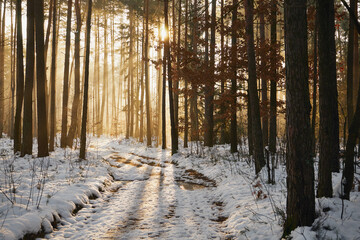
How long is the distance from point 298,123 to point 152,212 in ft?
12.2

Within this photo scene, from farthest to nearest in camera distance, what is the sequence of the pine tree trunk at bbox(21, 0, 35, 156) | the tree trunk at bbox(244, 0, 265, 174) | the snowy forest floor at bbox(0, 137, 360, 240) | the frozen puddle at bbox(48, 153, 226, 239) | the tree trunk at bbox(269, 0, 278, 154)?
the pine tree trunk at bbox(21, 0, 35, 156)
the tree trunk at bbox(269, 0, 278, 154)
the tree trunk at bbox(244, 0, 265, 174)
the frozen puddle at bbox(48, 153, 226, 239)
the snowy forest floor at bbox(0, 137, 360, 240)

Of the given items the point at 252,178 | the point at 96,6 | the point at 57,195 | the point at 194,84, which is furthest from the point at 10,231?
the point at 96,6

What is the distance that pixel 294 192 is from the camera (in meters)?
3.66

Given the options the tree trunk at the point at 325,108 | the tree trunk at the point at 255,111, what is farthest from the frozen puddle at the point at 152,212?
the tree trunk at the point at 325,108

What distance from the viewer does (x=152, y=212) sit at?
5.65 m

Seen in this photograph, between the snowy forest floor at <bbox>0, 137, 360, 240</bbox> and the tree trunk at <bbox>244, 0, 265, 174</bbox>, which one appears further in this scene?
the tree trunk at <bbox>244, 0, 265, 174</bbox>

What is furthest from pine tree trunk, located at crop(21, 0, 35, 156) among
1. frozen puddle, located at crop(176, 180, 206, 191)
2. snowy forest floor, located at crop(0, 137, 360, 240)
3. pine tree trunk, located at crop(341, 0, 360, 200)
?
pine tree trunk, located at crop(341, 0, 360, 200)

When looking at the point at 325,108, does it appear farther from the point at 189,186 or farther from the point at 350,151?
the point at 189,186

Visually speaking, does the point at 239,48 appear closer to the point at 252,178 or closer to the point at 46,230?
the point at 252,178

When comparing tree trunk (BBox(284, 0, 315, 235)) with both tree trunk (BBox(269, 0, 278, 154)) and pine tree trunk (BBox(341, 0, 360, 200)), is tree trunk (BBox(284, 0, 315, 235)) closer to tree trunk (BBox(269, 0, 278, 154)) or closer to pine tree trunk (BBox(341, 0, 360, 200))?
pine tree trunk (BBox(341, 0, 360, 200))

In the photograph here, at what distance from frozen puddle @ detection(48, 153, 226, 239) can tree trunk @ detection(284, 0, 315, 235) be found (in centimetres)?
155

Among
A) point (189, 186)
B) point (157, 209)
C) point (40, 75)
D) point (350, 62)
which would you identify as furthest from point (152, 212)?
point (350, 62)

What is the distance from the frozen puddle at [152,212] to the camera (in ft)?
14.7

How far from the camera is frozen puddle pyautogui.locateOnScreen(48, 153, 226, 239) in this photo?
447 cm
